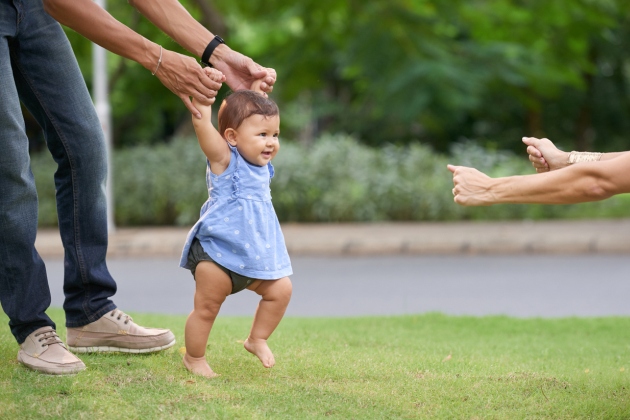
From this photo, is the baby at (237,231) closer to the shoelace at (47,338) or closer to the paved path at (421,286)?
the shoelace at (47,338)

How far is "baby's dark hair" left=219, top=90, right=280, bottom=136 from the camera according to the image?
3.52 metres

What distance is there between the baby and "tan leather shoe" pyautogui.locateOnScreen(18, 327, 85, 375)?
47 cm

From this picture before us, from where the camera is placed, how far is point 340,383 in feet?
11.6

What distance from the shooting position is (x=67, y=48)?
12.3 feet

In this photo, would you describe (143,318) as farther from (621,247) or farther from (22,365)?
(621,247)

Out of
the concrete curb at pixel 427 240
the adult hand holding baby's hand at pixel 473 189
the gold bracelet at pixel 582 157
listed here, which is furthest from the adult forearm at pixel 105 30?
the concrete curb at pixel 427 240

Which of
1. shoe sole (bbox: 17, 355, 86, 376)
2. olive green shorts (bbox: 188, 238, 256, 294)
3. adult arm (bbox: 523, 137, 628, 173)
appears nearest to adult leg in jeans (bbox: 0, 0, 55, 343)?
shoe sole (bbox: 17, 355, 86, 376)

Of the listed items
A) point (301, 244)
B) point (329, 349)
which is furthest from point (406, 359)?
point (301, 244)

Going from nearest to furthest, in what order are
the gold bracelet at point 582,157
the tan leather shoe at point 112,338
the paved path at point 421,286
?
the gold bracelet at point 582,157 < the tan leather shoe at point 112,338 < the paved path at point 421,286

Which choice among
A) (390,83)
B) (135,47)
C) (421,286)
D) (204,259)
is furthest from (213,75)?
(390,83)

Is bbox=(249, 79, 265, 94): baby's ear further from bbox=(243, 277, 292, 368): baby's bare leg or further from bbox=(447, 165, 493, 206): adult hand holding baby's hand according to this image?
bbox=(447, 165, 493, 206): adult hand holding baby's hand

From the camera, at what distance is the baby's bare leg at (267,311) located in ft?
11.6

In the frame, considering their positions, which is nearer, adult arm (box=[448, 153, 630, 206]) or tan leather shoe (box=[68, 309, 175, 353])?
adult arm (box=[448, 153, 630, 206])

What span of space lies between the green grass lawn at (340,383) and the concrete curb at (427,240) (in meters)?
5.76
